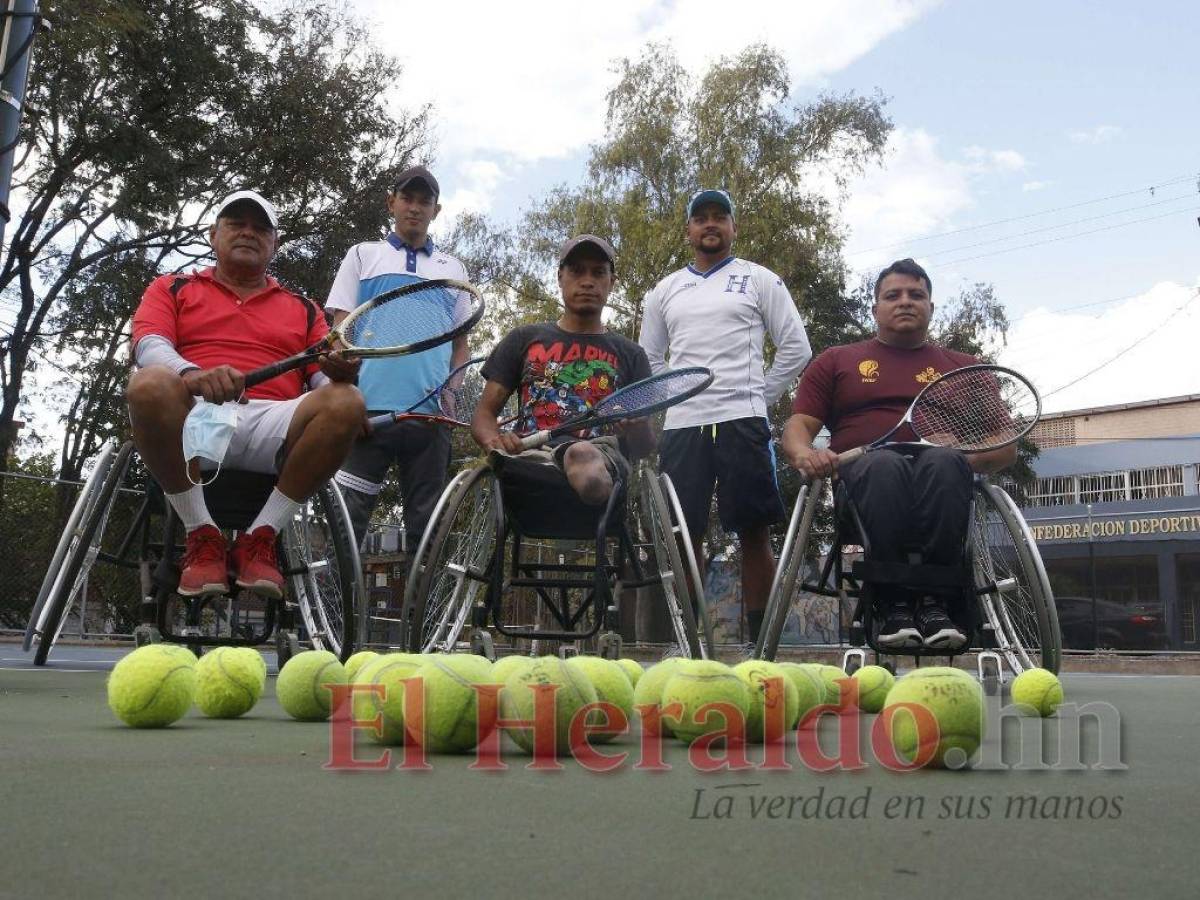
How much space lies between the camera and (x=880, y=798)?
1.60 meters

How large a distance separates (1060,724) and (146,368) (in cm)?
271

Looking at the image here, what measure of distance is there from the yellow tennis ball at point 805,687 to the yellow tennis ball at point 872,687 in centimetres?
32

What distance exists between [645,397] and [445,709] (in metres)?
2.20

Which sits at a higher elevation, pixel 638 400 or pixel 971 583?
pixel 638 400

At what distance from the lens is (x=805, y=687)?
2.62 metres

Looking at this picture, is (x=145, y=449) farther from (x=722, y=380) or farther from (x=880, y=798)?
(x=880, y=798)

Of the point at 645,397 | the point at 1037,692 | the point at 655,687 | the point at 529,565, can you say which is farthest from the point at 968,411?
the point at 655,687

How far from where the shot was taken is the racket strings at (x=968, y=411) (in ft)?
13.5

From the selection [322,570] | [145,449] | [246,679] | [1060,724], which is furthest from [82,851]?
[322,570]

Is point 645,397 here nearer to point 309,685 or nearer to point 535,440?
→ point 535,440

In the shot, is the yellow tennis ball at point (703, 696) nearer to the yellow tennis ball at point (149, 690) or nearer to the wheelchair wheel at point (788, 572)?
the yellow tennis ball at point (149, 690)

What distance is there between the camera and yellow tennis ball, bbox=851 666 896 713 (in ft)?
9.98

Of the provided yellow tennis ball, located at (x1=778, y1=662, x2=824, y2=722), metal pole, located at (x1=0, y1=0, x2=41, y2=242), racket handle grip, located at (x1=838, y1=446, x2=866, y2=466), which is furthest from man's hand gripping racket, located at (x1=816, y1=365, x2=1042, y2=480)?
metal pole, located at (x1=0, y1=0, x2=41, y2=242)

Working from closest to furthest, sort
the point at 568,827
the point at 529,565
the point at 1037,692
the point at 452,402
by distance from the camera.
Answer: the point at 568,827
the point at 1037,692
the point at 529,565
the point at 452,402
